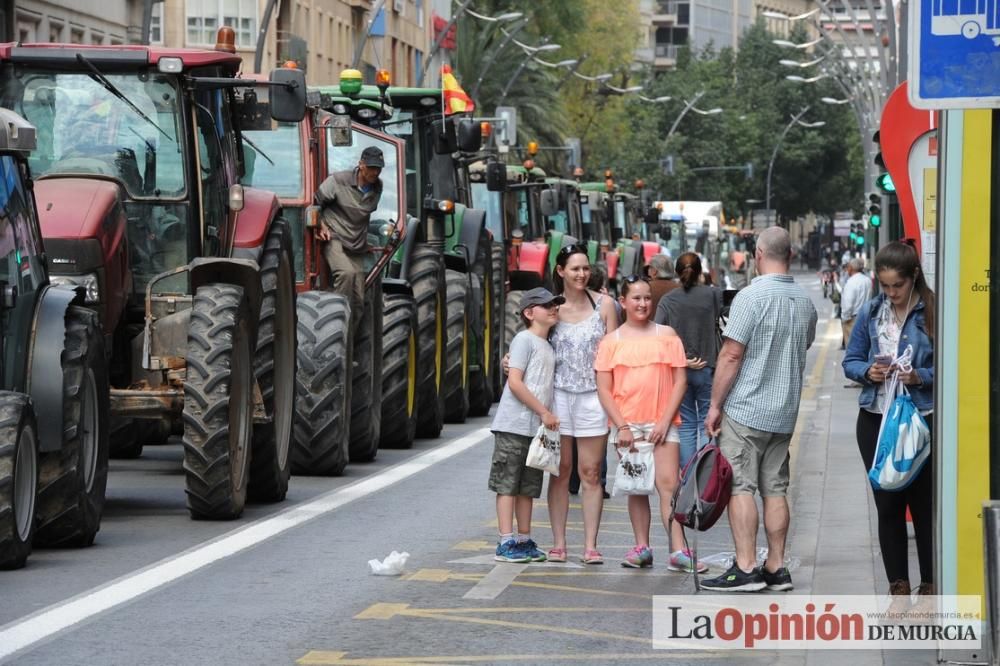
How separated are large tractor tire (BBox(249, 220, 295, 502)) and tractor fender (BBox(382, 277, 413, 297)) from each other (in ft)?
13.8

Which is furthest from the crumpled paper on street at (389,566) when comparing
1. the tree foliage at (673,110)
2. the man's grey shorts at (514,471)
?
the tree foliage at (673,110)

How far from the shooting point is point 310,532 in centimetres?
1314

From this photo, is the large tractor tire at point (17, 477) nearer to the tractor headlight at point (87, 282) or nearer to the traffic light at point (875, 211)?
the tractor headlight at point (87, 282)

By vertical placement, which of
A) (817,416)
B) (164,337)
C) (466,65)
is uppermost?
(466,65)

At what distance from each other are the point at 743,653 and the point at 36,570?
375 cm

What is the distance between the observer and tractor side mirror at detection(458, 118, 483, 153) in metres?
21.7

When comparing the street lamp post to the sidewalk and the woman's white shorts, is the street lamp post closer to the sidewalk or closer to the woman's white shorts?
the sidewalk

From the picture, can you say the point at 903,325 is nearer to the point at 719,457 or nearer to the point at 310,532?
the point at 719,457

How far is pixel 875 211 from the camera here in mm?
39094

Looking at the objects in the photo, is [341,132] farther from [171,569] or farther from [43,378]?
[171,569]

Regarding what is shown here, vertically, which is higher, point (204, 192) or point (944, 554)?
point (204, 192)

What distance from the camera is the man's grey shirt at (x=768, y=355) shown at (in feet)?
35.8

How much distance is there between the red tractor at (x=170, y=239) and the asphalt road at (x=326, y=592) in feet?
1.86

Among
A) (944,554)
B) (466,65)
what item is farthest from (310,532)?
(466,65)
